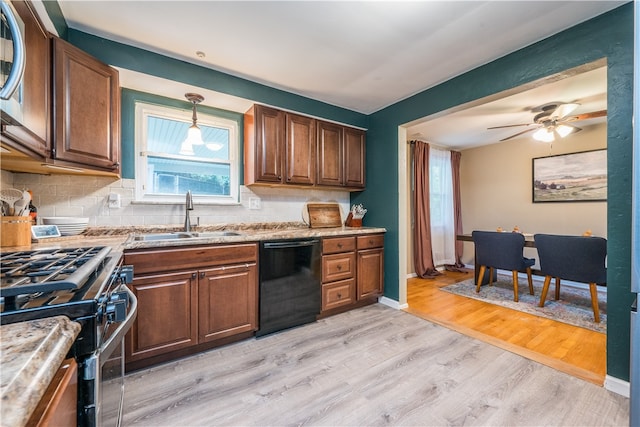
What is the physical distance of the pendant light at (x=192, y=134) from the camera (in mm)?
2426

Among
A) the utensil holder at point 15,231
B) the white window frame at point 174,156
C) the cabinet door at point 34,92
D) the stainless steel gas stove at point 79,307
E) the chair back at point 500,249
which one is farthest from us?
the chair back at point 500,249

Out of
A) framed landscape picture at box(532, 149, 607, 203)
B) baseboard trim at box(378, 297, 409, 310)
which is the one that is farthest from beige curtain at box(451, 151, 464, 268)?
baseboard trim at box(378, 297, 409, 310)

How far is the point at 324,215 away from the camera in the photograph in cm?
338

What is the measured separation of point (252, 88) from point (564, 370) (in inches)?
138

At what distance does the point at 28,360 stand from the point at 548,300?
4560mm

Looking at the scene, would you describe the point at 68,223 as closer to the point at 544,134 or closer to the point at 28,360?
the point at 28,360

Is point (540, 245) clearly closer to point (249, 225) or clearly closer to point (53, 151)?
point (249, 225)

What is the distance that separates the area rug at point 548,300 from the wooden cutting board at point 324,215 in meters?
1.97

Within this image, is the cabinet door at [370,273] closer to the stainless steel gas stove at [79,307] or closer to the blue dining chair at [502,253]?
the blue dining chair at [502,253]

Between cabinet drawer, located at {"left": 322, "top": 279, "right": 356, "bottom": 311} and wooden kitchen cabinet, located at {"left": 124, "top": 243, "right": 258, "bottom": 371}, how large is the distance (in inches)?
30.0

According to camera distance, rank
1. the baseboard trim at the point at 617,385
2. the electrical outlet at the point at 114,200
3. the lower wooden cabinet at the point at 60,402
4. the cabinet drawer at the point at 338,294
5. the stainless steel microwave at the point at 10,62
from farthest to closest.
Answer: the cabinet drawer at the point at 338,294
the electrical outlet at the point at 114,200
the baseboard trim at the point at 617,385
the stainless steel microwave at the point at 10,62
the lower wooden cabinet at the point at 60,402

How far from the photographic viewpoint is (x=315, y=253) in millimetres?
2602

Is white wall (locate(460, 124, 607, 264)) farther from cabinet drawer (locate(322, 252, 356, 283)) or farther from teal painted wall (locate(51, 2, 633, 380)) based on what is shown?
cabinet drawer (locate(322, 252, 356, 283))

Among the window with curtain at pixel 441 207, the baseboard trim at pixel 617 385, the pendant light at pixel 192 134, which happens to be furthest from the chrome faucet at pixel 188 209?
the window with curtain at pixel 441 207
